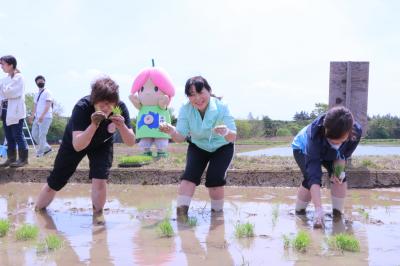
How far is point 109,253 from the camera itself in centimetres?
327

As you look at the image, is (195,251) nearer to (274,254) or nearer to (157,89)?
(274,254)

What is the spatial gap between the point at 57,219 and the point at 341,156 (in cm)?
259

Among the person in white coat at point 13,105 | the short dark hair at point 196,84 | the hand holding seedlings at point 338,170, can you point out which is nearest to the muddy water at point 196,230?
the hand holding seedlings at point 338,170

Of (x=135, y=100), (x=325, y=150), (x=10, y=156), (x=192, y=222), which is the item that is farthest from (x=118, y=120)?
(x=135, y=100)

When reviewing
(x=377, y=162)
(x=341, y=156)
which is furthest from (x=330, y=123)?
(x=377, y=162)

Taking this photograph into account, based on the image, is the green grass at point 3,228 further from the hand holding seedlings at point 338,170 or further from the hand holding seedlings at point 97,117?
the hand holding seedlings at point 338,170

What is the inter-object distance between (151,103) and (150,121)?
0.32 m

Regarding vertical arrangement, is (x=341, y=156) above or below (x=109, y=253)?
above

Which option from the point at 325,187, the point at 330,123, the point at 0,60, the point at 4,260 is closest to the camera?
the point at 4,260

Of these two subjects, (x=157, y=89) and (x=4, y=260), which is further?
(x=157, y=89)

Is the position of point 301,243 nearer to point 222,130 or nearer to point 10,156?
point 222,130

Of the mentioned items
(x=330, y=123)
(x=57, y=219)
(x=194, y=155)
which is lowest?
(x=57, y=219)

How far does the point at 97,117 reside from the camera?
425cm

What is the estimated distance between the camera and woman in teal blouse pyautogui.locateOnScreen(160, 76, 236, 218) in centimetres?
472
